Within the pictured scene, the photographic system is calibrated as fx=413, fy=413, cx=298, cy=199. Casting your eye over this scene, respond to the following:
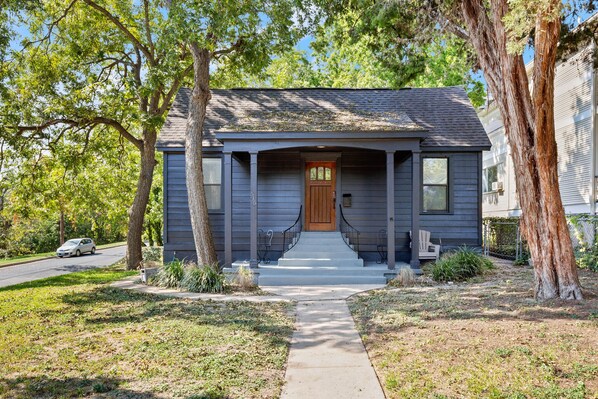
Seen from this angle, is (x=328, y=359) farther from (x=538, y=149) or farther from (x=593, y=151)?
(x=593, y=151)

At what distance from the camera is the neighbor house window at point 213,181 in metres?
12.5

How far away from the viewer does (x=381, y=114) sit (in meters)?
11.8

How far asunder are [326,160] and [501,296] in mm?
6514

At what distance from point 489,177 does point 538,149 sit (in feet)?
50.0

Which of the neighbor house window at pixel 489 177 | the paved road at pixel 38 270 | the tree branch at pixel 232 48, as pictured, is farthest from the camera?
the neighbor house window at pixel 489 177

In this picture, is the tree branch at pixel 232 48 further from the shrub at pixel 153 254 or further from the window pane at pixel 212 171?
the shrub at pixel 153 254

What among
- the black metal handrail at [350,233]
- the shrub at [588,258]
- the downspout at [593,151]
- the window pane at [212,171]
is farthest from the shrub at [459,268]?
the window pane at [212,171]

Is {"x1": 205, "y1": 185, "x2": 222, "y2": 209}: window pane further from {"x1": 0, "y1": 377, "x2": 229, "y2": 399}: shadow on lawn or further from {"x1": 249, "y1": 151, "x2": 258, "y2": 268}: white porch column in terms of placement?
{"x1": 0, "y1": 377, "x2": 229, "y2": 399}: shadow on lawn

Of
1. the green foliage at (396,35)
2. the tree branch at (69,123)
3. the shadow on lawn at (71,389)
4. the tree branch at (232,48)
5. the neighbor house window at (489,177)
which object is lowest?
the shadow on lawn at (71,389)

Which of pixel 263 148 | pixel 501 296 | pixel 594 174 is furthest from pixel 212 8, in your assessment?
pixel 594 174

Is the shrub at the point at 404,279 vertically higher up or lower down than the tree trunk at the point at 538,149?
lower down

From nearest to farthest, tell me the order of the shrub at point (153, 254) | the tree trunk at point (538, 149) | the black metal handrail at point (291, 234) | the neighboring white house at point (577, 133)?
the tree trunk at point (538, 149) → the black metal handrail at point (291, 234) → the neighboring white house at point (577, 133) → the shrub at point (153, 254)

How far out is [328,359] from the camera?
4.64 meters

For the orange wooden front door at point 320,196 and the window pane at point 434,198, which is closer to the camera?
the orange wooden front door at point 320,196
